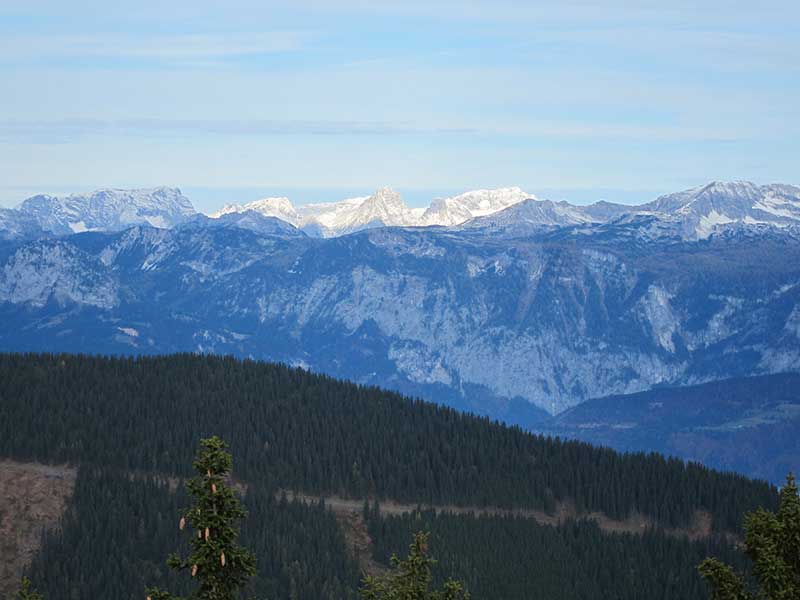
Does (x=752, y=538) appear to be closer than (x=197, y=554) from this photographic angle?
No

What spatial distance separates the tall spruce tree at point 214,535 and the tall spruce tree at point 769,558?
31162mm

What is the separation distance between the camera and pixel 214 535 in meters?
83.9

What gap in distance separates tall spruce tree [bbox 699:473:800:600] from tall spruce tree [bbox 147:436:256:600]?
31162mm

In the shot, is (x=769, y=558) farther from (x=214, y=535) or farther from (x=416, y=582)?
(x=214, y=535)

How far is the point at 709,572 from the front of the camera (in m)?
88.3

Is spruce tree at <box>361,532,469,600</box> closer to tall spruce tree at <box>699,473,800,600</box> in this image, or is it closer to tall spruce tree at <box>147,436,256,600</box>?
tall spruce tree at <box>147,436,256,600</box>

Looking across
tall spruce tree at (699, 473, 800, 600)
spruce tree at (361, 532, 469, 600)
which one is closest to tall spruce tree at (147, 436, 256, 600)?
spruce tree at (361, 532, 469, 600)

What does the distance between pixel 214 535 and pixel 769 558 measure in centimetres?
3617

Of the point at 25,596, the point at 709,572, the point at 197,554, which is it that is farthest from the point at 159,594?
the point at 709,572

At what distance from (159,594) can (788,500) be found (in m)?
42.0

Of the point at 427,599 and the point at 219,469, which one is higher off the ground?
the point at 219,469

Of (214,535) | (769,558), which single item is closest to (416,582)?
(214,535)

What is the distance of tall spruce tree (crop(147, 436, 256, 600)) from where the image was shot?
83188 mm

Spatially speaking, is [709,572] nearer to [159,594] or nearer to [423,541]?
[423,541]
